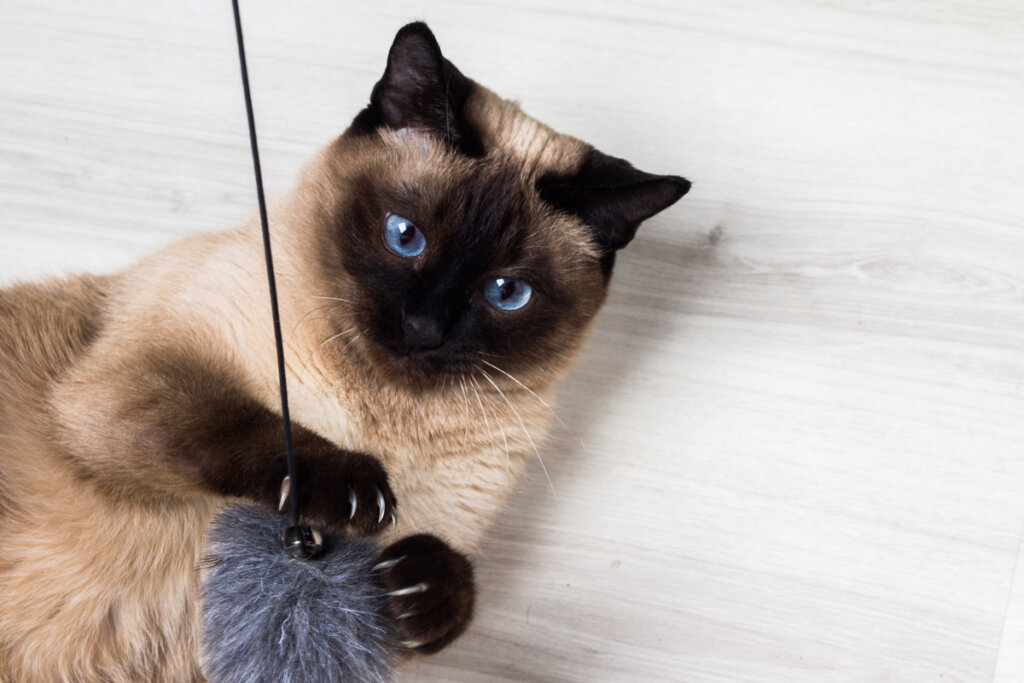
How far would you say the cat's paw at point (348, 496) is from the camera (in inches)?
46.0

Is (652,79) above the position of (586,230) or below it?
above

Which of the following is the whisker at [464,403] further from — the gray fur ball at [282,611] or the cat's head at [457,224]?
the gray fur ball at [282,611]

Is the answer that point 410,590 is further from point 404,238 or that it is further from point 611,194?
point 611,194

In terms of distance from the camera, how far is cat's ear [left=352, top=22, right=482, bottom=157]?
1.32 meters

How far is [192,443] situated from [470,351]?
444mm

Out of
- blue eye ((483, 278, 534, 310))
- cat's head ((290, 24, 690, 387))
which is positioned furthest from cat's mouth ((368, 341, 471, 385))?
blue eye ((483, 278, 534, 310))

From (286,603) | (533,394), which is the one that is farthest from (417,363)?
(286,603)

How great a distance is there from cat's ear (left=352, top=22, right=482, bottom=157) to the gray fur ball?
26.9 inches

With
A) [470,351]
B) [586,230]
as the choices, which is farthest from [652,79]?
[470,351]

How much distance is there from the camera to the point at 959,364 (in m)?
1.76

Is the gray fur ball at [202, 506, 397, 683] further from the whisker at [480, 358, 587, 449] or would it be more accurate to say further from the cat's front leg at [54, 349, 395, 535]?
the whisker at [480, 358, 587, 449]

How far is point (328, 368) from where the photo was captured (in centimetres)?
141

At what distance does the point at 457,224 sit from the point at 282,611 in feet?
2.06

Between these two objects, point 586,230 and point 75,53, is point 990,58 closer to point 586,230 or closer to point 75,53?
point 586,230
